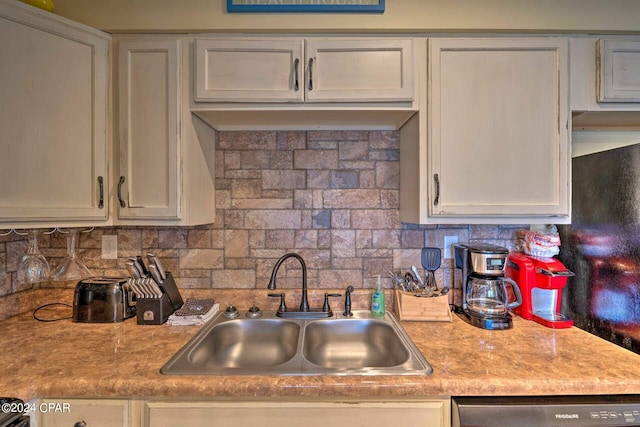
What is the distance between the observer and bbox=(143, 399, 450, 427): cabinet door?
957 mm

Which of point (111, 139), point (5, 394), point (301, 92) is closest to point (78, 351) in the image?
point (5, 394)

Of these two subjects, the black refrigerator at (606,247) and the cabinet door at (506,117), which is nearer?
the black refrigerator at (606,247)

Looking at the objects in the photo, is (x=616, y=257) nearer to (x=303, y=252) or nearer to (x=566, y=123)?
(x=566, y=123)

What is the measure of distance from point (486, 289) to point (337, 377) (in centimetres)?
90

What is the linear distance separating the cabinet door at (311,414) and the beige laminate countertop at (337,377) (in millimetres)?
44

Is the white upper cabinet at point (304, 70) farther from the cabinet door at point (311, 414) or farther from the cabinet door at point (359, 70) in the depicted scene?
the cabinet door at point (311, 414)

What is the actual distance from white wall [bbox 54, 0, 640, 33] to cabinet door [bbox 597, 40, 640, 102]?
0.09m

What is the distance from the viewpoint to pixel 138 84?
1350mm

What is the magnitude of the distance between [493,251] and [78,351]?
1.75 m

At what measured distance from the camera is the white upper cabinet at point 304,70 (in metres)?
1.31

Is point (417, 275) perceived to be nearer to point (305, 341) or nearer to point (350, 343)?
point (350, 343)

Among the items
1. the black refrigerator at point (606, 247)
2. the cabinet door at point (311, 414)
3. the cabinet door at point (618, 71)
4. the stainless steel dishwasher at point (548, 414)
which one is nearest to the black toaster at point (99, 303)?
the cabinet door at point (311, 414)

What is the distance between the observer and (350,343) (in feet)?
4.85

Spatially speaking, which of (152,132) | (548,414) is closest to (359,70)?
(152,132)
